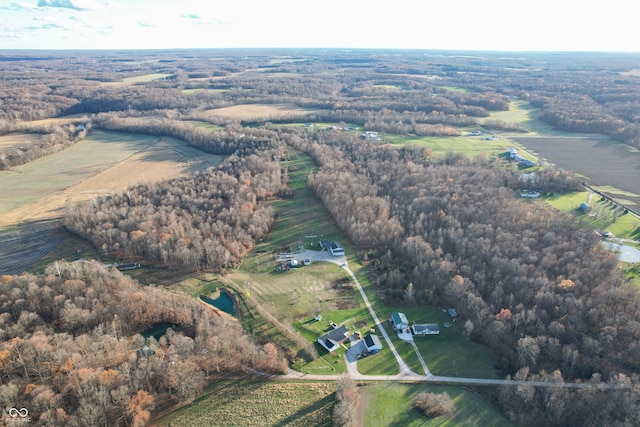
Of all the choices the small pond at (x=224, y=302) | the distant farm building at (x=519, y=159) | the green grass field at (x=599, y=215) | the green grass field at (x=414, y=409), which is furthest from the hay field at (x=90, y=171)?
the green grass field at (x=599, y=215)

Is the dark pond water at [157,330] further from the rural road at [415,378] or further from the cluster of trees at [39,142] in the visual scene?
the cluster of trees at [39,142]

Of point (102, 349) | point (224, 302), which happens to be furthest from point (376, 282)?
point (102, 349)

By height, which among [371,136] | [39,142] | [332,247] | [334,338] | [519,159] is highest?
[371,136]

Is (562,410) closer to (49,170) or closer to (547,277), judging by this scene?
(547,277)

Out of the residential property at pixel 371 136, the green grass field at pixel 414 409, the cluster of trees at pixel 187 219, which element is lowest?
the green grass field at pixel 414 409

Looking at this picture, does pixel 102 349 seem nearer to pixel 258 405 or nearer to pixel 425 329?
pixel 258 405

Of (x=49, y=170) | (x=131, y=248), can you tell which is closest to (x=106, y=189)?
(x=49, y=170)
